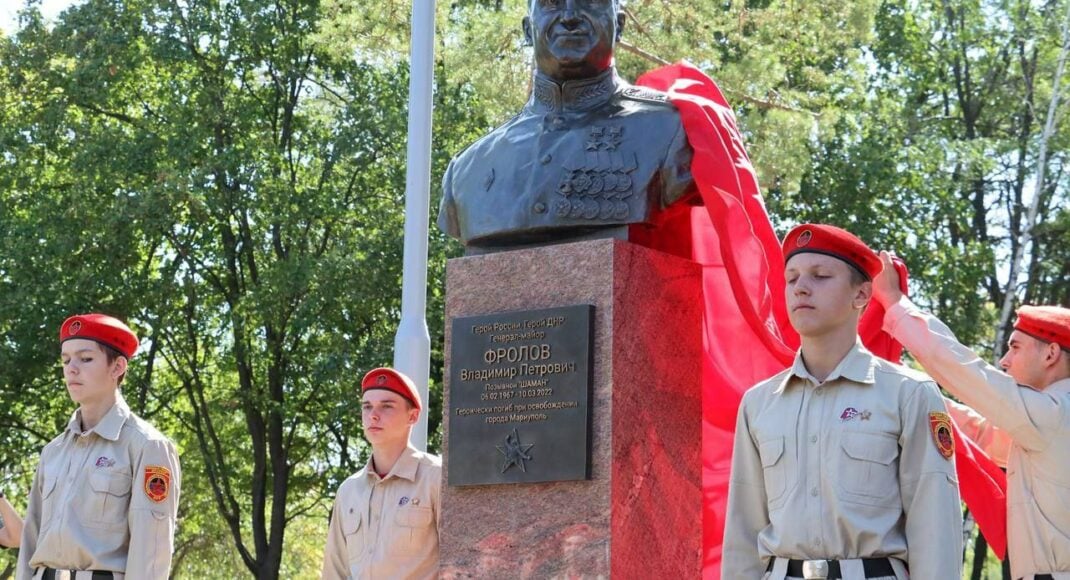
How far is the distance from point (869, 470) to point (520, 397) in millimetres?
2068

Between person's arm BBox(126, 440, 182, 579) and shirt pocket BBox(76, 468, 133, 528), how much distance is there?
5cm

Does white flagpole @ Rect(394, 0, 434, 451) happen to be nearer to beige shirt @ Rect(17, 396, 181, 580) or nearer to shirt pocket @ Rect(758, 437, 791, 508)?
beige shirt @ Rect(17, 396, 181, 580)

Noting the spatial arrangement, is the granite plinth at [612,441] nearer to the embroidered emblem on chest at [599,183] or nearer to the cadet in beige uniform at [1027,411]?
the embroidered emblem on chest at [599,183]

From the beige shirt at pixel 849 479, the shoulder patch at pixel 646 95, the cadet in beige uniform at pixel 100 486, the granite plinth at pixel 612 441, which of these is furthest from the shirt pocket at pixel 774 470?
the cadet in beige uniform at pixel 100 486

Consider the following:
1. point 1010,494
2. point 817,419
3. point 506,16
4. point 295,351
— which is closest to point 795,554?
point 817,419

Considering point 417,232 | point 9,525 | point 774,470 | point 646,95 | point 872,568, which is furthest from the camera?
point 417,232

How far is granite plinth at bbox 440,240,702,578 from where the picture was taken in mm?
5863

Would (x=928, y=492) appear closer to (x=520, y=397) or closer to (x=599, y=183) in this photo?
(x=520, y=397)

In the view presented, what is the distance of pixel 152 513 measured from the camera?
6.01m

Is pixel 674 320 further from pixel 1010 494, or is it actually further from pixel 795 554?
pixel 795 554

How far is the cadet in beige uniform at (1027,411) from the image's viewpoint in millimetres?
5461

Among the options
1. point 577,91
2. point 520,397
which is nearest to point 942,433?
point 520,397

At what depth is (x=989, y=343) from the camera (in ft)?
69.9

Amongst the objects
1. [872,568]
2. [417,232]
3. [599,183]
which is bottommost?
[872,568]
